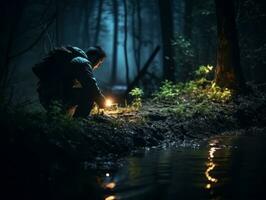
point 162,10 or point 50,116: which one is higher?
point 162,10

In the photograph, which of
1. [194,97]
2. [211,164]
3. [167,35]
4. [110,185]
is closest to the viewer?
[110,185]

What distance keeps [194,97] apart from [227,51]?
7.09 ft

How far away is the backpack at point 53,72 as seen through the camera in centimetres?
924

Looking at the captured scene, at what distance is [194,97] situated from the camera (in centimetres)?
1501

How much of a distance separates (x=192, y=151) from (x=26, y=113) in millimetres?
3256

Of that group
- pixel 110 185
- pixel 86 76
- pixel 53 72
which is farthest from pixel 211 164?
pixel 53 72

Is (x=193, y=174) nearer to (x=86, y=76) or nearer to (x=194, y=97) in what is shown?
(x=86, y=76)

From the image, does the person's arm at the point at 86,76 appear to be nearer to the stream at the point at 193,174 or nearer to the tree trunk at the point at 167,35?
the stream at the point at 193,174

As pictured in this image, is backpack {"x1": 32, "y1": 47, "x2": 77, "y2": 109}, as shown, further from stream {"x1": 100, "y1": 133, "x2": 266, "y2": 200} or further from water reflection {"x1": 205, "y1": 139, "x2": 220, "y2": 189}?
water reflection {"x1": 205, "y1": 139, "x2": 220, "y2": 189}

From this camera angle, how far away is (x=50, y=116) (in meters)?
8.31

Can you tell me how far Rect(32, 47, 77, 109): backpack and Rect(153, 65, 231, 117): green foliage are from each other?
Answer: 3934 mm

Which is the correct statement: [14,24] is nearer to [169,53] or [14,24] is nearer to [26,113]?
[26,113]

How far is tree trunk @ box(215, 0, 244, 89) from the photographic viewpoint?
1552 centimetres

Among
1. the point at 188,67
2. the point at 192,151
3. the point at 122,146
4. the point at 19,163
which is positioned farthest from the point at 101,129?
the point at 188,67
